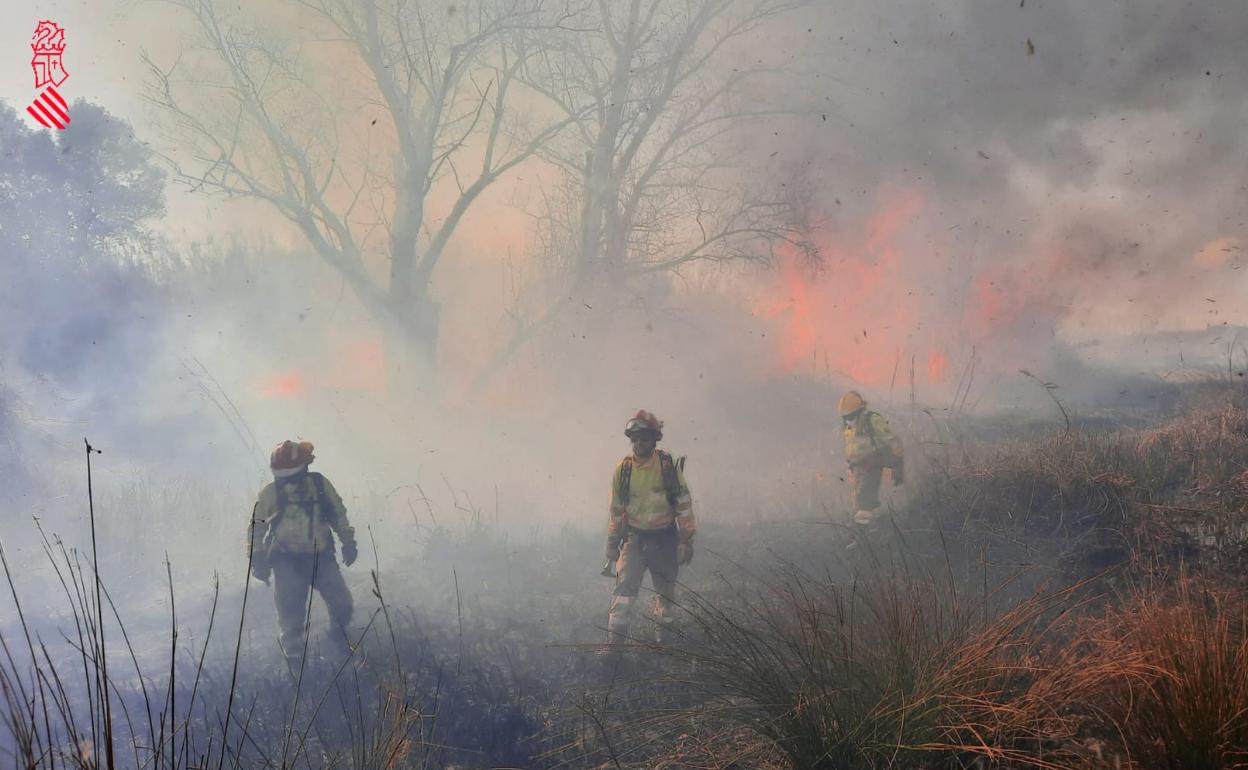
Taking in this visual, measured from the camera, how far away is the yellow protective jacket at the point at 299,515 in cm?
562

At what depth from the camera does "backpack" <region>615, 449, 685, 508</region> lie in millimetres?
5676

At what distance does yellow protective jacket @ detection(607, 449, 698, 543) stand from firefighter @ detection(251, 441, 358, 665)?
6.66 feet

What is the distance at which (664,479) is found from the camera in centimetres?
569

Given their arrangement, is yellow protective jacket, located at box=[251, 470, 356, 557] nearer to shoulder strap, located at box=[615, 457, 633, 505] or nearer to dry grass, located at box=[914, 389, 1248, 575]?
shoulder strap, located at box=[615, 457, 633, 505]

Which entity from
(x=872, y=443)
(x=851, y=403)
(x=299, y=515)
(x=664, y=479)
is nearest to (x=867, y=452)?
(x=872, y=443)

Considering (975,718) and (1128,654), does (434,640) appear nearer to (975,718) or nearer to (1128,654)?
(975,718)

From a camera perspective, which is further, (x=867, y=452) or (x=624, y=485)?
(x=867, y=452)

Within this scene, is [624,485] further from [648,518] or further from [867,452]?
[867,452]

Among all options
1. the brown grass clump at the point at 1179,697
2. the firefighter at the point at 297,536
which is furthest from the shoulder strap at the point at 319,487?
the brown grass clump at the point at 1179,697

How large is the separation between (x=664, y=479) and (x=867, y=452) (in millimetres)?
3192

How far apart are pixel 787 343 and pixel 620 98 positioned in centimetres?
603

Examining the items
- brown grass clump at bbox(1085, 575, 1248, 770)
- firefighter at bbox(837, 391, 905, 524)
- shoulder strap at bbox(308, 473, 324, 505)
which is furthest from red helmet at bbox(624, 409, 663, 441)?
brown grass clump at bbox(1085, 575, 1248, 770)

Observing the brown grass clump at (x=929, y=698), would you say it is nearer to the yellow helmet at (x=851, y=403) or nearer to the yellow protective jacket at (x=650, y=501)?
the yellow protective jacket at (x=650, y=501)

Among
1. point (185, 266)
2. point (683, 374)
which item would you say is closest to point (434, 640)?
point (683, 374)
